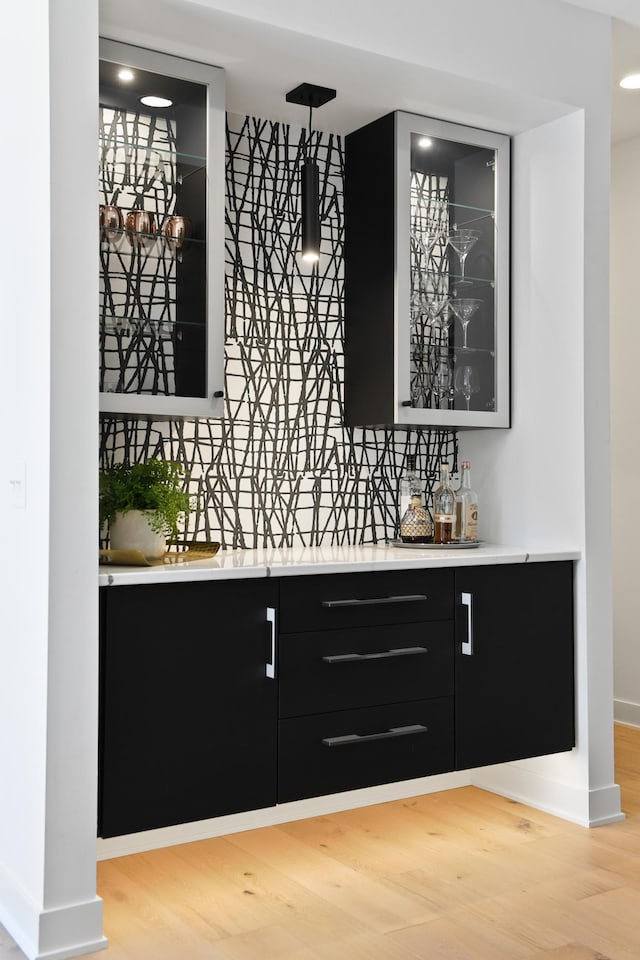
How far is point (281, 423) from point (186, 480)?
41cm

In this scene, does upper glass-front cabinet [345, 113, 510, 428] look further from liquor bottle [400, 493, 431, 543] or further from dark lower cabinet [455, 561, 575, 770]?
dark lower cabinet [455, 561, 575, 770]

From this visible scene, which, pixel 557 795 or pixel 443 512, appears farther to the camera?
pixel 443 512

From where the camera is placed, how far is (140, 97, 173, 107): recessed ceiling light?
2.66 m

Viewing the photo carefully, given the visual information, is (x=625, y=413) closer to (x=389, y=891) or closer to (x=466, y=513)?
(x=466, y=513)

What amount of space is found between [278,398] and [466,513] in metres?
0.78

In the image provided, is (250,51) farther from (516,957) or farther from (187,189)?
(516,957)

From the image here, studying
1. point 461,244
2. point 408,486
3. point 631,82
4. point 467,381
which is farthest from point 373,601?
point 631,82

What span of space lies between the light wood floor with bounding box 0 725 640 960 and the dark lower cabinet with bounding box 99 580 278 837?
0.25 meters

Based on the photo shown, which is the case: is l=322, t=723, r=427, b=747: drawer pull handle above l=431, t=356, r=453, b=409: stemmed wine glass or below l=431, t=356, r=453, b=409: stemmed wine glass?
below

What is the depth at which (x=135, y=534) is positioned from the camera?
2639 millimetres

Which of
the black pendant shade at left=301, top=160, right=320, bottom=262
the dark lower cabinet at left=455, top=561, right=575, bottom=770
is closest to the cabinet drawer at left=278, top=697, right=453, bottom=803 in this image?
the dark lower cabinet at left=455, top=561, right=575, bottom=770

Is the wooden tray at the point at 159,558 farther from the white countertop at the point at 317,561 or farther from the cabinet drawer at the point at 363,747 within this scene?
the cabinet drawer at the point at 363,747

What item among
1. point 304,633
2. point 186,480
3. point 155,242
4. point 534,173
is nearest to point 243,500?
point 186,480

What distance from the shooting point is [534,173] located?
10.9ft
